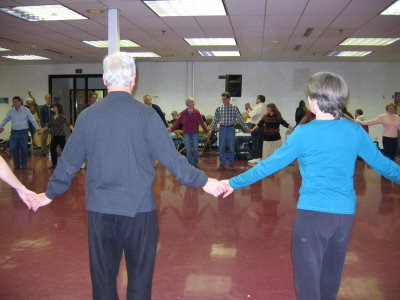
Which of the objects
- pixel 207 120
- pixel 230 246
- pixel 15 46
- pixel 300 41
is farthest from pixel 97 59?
pixel 230 246

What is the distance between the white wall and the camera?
44.3ft

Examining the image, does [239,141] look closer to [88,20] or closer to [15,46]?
[88,20]

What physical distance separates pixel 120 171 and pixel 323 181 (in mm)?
896

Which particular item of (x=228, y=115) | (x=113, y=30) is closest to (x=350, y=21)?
(x=228, y=115)

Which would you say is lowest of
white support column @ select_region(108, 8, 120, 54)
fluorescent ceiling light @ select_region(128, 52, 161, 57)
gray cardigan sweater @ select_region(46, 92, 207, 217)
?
gray cardigan sweater @ select_region(46, 92, 207, 217)

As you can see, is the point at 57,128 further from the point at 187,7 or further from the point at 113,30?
the point at 187,7

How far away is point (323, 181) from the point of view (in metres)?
1.74

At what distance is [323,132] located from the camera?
1.73 metres

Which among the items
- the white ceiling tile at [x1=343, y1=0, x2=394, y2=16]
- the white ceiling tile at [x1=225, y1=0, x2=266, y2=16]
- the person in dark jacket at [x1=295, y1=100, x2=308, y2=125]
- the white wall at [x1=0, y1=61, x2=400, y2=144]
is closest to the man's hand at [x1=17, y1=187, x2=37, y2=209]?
the white ceiling tile at [x1=225, y1=0, x2=266, y2=16]

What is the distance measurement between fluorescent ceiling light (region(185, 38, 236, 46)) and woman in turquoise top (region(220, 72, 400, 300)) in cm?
811

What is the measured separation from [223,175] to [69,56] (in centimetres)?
763

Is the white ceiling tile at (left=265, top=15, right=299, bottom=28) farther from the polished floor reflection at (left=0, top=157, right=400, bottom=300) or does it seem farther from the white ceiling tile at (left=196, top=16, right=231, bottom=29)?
the polished floor reflection at (left=0, top=157, right=400, bottom=300)

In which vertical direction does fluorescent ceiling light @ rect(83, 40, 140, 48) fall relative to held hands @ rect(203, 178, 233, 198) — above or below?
above

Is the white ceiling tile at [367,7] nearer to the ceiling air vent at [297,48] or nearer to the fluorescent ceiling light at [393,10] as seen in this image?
the fluorescent ceiling light at [393,10]
